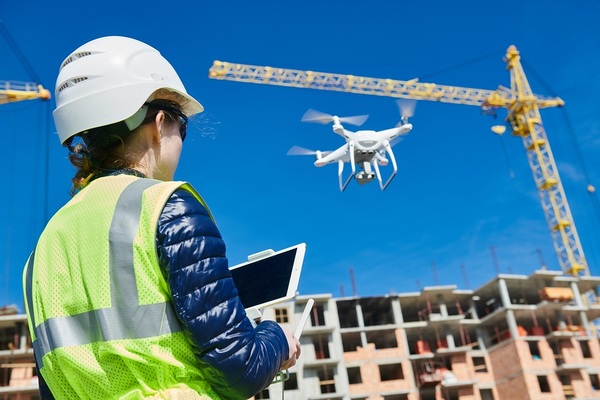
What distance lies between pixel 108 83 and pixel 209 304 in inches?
34.7

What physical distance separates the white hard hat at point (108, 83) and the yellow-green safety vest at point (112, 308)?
0.92 ft

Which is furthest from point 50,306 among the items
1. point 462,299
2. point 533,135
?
point 533,135

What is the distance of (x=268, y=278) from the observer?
9.55 ft

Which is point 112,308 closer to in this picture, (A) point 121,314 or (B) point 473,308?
(A) point 121,314

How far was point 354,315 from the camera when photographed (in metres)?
59.3

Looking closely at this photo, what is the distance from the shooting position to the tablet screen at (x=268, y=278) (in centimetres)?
275

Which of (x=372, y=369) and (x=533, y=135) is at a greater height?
(x=533, y=135)

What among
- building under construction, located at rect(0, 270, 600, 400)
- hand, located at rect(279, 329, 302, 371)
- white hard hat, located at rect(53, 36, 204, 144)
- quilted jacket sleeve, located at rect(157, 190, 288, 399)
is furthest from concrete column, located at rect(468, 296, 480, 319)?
quilted jacket sleeve, located at rect(157, 190, 288, 399)

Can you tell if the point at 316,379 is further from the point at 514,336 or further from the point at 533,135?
the point at 533,135

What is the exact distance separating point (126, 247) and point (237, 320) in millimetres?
386

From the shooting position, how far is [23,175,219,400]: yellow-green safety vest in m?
1.79

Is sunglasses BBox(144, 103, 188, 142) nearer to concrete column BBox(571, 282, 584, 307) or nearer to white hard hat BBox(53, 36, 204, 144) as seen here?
white hard hat BBox(53, 36, 204, 144)

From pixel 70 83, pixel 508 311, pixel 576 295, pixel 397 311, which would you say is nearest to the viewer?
pixel 70 83

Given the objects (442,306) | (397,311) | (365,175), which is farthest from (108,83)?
(442,306)
